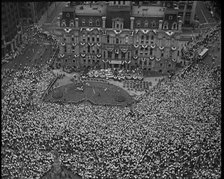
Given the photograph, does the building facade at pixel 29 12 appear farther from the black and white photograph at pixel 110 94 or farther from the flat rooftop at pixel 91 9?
the flat rooftop at pixel 91 9

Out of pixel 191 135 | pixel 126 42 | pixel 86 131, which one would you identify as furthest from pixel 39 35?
pixel 191 135

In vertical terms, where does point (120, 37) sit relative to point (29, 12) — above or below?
above

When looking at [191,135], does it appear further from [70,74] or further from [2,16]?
[2,16]

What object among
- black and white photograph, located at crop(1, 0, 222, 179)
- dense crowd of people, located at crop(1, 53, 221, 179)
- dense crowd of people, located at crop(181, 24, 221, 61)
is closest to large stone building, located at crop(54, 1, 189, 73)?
black and white photograph, located at crop(1, 0, 222, 179)

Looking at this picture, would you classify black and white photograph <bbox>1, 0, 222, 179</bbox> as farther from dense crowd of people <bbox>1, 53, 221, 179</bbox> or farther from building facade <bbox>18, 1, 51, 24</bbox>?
building facade <bbox>18, 1, 51, 24</bbox>

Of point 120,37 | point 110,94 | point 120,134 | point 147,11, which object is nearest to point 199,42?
point 147,11

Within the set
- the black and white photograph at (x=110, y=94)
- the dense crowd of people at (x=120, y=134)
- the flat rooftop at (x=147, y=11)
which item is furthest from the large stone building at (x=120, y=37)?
the dense crowd of people at (x=120, y=134)

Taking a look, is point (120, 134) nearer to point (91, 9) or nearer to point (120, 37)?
point (120, 37)
